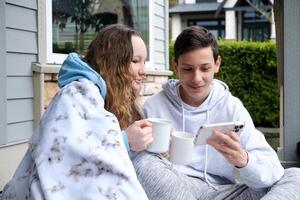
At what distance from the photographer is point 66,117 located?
142 cm

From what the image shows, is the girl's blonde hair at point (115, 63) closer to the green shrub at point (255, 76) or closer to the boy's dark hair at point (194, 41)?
the boy's dark hair at point (194, 41)

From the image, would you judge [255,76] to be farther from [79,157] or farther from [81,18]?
[79,157]

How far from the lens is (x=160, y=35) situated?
6.31 meters

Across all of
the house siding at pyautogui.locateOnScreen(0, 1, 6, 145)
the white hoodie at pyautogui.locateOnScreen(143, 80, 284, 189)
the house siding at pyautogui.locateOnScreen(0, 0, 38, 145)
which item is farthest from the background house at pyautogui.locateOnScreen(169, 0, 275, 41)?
the white hoodie at pyautogui.locateOnScreen(143, 80, 284, 189)

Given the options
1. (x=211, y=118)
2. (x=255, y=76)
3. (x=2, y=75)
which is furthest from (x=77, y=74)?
(x=255, y=76)

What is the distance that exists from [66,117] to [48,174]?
7.2 inches

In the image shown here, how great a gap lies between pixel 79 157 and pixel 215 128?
0.56m

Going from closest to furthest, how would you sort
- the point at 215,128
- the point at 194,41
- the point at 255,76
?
the point at 215,128 → the point at 194,41 → the point at 255,76

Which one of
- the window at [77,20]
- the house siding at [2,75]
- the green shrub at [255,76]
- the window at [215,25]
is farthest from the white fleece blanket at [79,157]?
the window at [215,25]

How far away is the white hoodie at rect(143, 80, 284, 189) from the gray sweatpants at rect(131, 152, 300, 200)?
110mm

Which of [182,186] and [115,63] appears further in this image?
[182,186]

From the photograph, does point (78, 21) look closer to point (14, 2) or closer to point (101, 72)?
point (14, 2)

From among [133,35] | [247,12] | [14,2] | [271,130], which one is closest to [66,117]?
[133,35]

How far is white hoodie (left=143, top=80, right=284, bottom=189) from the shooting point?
196 cm
